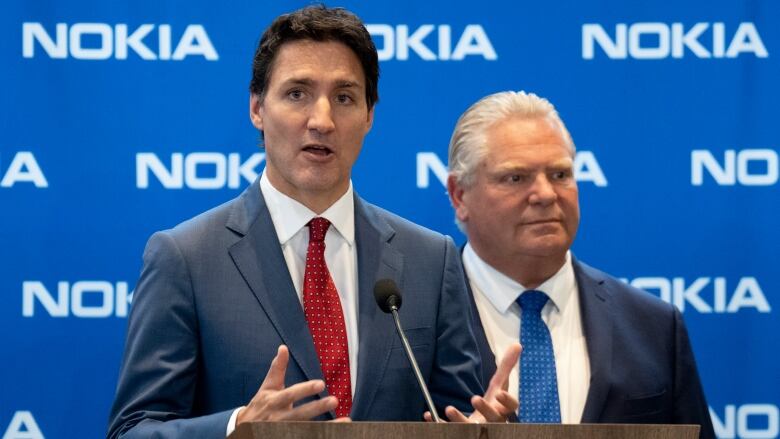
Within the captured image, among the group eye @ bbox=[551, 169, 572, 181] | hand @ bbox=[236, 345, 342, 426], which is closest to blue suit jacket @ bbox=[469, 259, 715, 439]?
eye @ bbox=[551, 169, 572, 181]

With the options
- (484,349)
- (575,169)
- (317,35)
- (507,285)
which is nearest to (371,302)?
(317,35)

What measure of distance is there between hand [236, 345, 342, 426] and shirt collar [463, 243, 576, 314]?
1.32 meters

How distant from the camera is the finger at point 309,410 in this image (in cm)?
212

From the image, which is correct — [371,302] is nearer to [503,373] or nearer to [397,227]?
[397,227]

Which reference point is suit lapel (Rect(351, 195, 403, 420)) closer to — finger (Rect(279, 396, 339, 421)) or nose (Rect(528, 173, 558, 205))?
finger (Rect(279, 396, 339, 421))

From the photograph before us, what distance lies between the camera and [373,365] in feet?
8.25

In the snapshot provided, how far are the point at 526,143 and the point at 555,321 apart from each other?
51 cm

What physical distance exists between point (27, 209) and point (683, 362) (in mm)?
1981

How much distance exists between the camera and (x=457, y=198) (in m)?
3.66

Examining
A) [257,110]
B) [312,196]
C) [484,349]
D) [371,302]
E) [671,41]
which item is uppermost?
[671,41]

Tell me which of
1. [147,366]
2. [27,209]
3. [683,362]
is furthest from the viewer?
[27,209]

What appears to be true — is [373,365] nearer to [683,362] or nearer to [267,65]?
[267,65]

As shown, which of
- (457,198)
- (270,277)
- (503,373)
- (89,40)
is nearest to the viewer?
(503,373)

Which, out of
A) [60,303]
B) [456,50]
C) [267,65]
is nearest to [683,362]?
[456,50]
